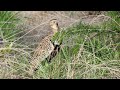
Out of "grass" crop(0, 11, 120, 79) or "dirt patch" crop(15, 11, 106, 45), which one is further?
"dirt patch" crop(15, 11, 106, 45)

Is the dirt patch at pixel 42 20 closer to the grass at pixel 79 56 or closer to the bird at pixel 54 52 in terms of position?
the grass at pixel 79 56

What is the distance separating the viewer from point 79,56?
4.62 meters

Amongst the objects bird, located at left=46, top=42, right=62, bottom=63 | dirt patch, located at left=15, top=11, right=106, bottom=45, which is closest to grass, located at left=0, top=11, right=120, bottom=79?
bird, located at left=46, top=42, right=62, bottom=63

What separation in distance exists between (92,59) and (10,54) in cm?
81

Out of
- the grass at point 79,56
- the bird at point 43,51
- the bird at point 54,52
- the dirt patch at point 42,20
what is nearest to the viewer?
the grass at point 79,56

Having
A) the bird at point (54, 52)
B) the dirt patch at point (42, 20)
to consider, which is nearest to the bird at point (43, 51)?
the bird at point (54, 52)

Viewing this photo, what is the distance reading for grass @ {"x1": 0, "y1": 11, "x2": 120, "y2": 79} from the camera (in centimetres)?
447

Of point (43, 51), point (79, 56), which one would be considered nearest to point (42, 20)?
point (43, 51)

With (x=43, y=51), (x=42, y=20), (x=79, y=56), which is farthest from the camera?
(x=42, y=20)

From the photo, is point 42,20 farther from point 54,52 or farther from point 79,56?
point 79,56

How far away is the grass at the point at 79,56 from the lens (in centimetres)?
447

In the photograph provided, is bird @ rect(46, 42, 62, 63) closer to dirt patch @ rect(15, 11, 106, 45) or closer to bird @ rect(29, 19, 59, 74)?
bird @ rect(29, 19, 59, 74)

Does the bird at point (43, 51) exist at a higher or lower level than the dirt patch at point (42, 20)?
lower
